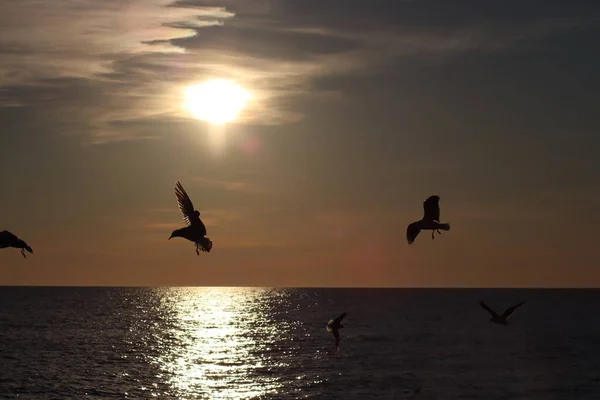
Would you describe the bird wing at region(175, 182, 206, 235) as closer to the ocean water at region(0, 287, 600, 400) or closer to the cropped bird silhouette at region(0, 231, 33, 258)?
the cropped bird silhouette at region(0, 231, 33, 258)

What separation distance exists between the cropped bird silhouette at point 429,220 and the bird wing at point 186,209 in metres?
6.38

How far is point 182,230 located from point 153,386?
55881 mm

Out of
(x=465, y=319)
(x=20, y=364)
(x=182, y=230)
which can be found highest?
(x=465, y=319)

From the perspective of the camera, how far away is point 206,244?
87.2ft

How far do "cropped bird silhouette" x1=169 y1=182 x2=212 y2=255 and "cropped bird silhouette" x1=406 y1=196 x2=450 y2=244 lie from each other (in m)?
6.19

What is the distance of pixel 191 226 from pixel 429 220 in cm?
730

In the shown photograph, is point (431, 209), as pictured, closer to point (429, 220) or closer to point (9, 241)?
point (429, 220)

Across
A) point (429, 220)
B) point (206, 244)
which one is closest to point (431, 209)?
point (429, 220)

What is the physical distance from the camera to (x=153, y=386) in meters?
79.2

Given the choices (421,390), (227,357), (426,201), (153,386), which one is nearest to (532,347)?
(227,357)

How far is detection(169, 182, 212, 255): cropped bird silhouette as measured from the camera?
26.5 meters

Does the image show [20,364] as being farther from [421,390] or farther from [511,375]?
[511,375]

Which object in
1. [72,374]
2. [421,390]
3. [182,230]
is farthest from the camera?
[72,374]

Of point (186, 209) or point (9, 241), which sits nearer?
point (9, 241)
